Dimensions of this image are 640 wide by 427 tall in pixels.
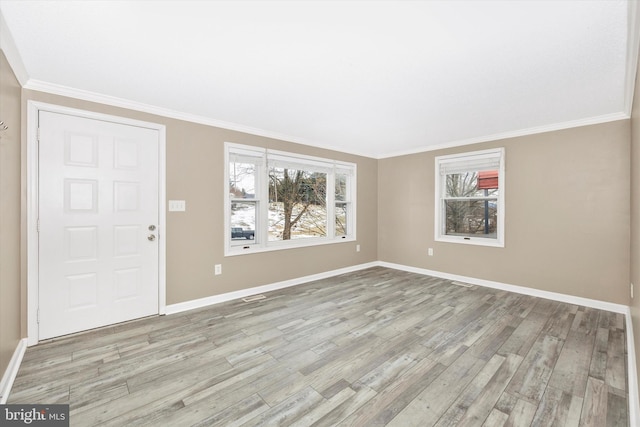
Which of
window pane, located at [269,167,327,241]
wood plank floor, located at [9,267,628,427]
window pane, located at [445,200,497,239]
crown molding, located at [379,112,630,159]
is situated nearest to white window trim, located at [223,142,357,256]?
window pane, located at [269,167,327,241]

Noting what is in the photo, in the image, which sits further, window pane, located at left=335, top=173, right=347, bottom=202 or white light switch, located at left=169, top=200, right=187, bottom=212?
window pane, located at left=335, top=173, right=347, bottom=202

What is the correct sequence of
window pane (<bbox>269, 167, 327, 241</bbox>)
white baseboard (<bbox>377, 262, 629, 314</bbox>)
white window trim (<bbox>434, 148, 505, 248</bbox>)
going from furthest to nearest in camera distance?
1. window pane (<bbox>269, 167, 327, 241</bbox>)
2. white window trim (<bbox>434, 148, 505, 248</bbox>)
3. white baseboard (<bbox>377, 262, 629, 314</bbox>)

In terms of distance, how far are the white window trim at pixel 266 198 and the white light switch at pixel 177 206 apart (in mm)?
517

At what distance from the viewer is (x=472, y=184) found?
15.1 ft

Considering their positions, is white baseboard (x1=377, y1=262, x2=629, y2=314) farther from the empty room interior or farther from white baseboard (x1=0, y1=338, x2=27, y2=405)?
white baseboard (x1=0, y1=338, x2=27, y2=405)

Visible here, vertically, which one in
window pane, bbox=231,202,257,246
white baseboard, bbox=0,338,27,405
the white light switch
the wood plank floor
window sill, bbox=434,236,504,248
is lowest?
the wood plank floor

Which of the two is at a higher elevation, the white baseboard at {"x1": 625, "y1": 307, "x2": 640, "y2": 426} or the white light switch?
the white light switch

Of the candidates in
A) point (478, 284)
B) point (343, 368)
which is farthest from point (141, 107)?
point (478, 284)

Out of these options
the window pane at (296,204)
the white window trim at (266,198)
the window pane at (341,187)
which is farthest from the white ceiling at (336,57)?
the window pane at (341,187)

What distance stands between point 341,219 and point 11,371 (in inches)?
175

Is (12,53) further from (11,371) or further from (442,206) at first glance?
(442,206)

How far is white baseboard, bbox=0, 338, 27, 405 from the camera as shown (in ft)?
5.97

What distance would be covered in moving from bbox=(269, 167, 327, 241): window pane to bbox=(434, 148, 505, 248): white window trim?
1972mm

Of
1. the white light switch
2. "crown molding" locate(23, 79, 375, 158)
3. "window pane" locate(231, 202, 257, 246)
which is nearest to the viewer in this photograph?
"crown molding" locate(23, 79, 375, 158)
